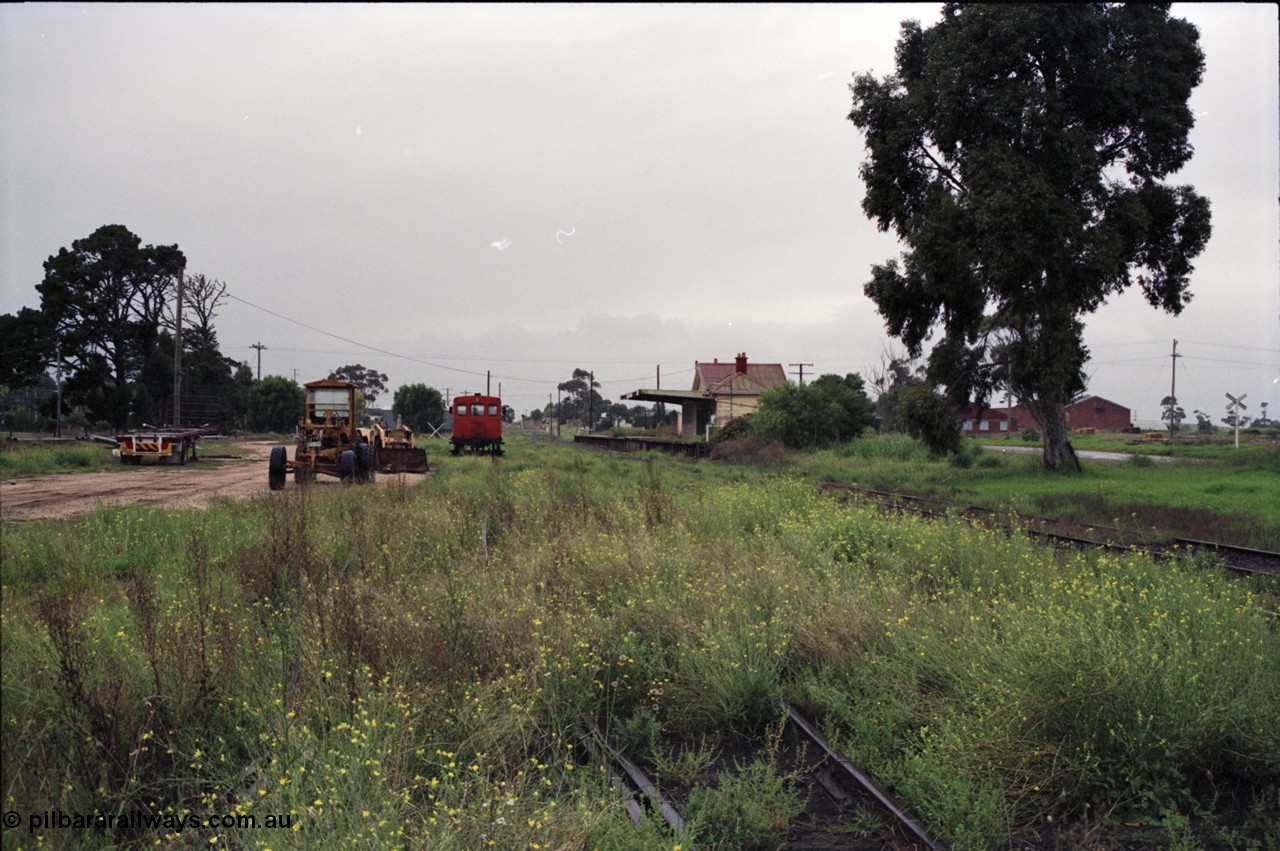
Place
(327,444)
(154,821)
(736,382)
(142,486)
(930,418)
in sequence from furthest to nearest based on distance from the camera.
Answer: (736,382)
(930,418)
(327,444)
(142,486)
(154,821)

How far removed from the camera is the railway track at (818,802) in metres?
4.27

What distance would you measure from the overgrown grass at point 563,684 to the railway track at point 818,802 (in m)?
0.16

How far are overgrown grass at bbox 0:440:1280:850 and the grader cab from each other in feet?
30.3

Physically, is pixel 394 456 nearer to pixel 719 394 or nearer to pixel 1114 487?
pixel 1114 487

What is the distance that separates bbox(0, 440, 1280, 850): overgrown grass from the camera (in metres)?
3.97

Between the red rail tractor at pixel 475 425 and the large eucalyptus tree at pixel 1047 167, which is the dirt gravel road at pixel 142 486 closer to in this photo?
the red rail tractor at pixel 475 425

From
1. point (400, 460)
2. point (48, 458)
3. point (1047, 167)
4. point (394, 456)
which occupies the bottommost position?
point (400, 460)

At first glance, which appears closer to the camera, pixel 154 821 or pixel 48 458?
pixel 154 821

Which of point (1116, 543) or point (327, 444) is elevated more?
point (327, 444)

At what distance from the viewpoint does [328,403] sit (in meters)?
19.6

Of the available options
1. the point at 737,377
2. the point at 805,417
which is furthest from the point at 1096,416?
the point at 805,417

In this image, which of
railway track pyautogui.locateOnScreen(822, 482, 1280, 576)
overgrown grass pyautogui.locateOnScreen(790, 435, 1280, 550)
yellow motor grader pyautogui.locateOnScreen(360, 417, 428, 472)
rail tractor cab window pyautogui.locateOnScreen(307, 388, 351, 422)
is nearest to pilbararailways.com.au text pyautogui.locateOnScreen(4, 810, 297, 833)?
railway track pyautogui.locateOnScreen(822, 482, 1280, 576)

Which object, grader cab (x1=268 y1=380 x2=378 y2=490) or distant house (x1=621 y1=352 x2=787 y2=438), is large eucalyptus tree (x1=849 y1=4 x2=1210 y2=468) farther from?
distant house (x1=621 y1=352 x2=787 y2=438)

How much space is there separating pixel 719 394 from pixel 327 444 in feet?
132
